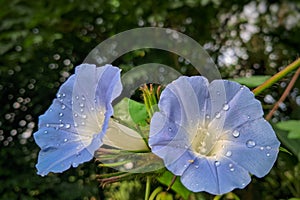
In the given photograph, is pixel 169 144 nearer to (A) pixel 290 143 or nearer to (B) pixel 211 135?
(B) pixel 211 135

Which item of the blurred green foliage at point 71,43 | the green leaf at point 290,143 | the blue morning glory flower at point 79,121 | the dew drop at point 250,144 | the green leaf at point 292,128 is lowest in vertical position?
the blurred green foliage at point 71,43

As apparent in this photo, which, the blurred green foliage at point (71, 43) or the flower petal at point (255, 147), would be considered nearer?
the flower petal at point (255, 147)

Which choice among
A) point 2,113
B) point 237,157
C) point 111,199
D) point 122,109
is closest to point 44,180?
point 2,113

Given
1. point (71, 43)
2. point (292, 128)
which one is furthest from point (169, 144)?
point (71, 43)

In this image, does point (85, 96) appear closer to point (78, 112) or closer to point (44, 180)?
point (78, 112)

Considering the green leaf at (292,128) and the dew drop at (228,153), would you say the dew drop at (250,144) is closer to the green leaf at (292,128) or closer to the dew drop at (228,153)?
the dew drop at (228,153)

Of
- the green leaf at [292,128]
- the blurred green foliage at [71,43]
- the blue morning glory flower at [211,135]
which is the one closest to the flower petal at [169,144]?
the blue morning glory flower at [211,135]
